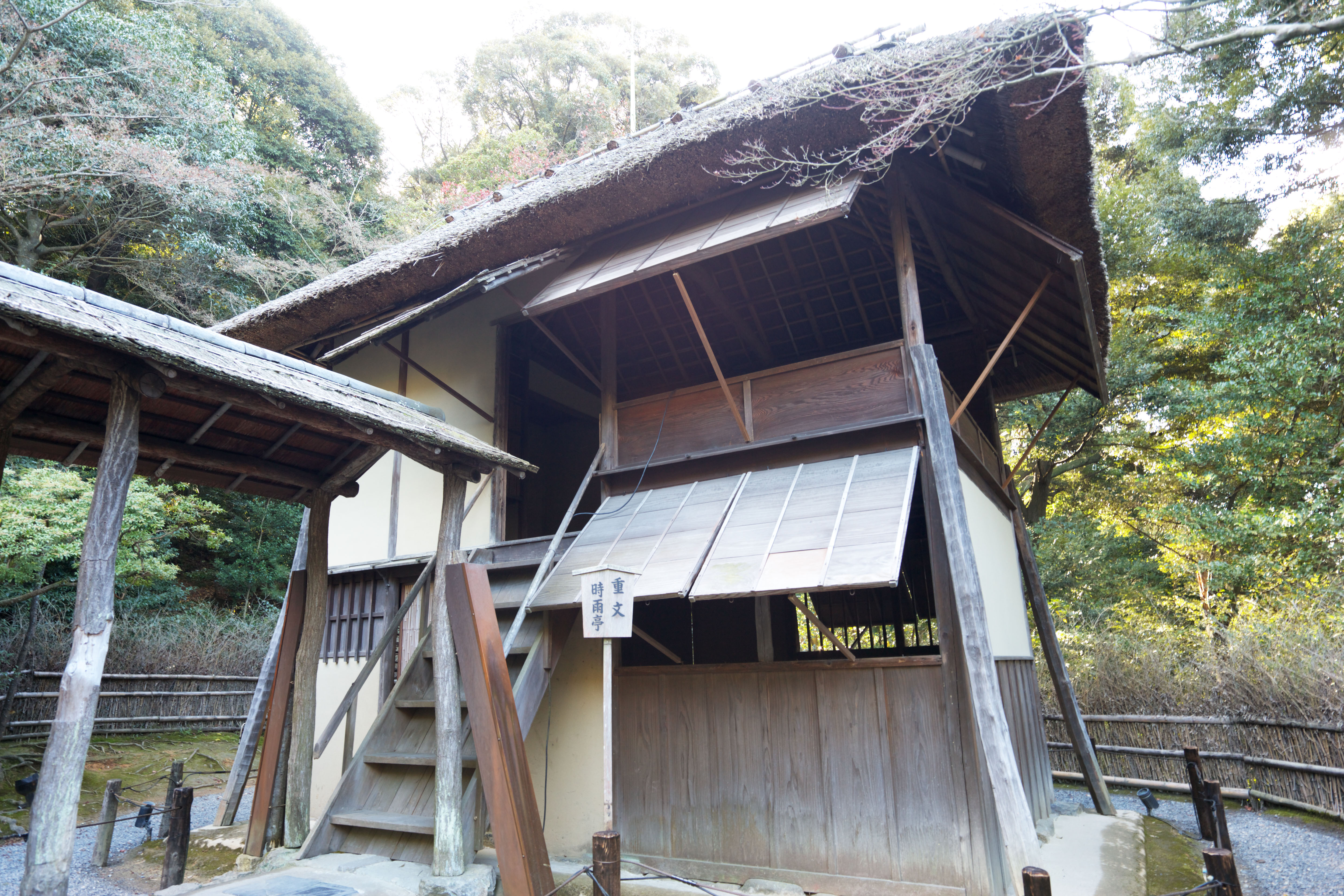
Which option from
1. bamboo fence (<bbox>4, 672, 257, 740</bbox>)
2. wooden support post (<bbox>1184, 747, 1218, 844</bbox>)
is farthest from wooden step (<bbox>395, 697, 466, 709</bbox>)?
bamboo fence (<bbox>4, 672, 257, 740</bbox>)

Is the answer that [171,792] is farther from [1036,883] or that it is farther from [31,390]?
[1036,883]

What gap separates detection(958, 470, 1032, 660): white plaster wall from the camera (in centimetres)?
580

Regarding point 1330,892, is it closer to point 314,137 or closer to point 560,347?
point 560,347

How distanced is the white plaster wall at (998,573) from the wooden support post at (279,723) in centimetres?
507

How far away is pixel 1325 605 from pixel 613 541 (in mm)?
9614

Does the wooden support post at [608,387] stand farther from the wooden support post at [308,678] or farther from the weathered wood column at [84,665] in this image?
the weathered wood column at [84,665]

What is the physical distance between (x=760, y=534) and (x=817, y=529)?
1.29ft

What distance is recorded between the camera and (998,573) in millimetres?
6648

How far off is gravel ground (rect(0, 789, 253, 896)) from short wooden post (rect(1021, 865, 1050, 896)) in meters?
5.34

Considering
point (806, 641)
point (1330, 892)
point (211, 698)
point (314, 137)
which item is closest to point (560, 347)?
point (806, 641)

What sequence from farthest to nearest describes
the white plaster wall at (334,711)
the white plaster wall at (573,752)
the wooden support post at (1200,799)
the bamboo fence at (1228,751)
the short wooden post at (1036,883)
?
the white plaster wall at (334,711), the bamboo fence at (1228,751), the white plaster wall at (573,752), the wooden support post at (1200,799), the short wooden post at (1036,883)

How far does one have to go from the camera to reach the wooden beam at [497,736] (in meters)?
4.13

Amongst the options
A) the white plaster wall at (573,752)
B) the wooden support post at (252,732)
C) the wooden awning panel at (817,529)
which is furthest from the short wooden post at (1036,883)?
the wooden support post at (252,732)

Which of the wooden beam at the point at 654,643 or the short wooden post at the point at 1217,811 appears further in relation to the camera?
the wooden beam at the point at 654,643
